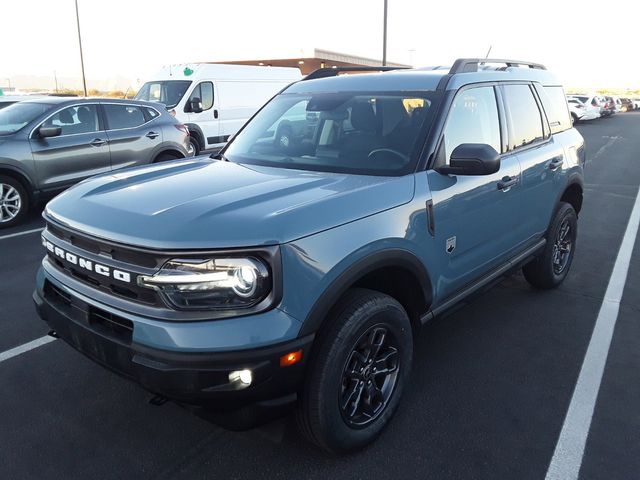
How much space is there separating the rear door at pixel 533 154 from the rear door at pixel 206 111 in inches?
422

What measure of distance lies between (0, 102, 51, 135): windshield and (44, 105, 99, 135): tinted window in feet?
0.62

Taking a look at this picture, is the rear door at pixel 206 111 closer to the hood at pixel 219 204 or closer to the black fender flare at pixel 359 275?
the hood at pixel 219 204

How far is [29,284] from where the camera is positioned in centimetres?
507

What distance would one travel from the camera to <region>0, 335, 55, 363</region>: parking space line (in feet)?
12.2

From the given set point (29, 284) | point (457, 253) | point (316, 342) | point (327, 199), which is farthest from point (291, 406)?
point (29, 284)

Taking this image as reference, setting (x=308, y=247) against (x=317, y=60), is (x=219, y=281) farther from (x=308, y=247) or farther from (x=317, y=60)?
(x=317, y=60)

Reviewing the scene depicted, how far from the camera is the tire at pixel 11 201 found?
24.0 feet

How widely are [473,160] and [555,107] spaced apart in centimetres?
239

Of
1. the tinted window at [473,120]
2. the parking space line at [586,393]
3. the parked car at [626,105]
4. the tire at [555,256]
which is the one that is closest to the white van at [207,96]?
the tire at [555,256]

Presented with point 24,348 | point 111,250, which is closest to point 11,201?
→ point 24,348

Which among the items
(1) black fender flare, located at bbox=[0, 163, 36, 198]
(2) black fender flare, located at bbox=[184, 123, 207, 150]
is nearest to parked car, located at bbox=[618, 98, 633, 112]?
(2) black fender flare, located at bbox=[184, 123, 207, 150]

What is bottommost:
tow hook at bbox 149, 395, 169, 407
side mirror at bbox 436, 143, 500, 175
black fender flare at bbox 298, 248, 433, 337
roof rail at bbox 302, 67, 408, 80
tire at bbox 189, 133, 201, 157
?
tire at bbox 189, 133, 201, 157

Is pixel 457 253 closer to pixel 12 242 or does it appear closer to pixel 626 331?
pixel 626 331

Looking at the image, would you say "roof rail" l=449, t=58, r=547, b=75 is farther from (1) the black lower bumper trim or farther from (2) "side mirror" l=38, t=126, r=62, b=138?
(2) "side mirror" l=38, t=126, r=62, b=138
